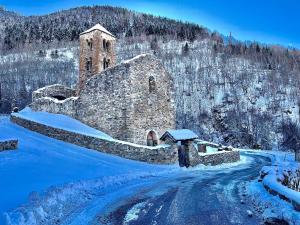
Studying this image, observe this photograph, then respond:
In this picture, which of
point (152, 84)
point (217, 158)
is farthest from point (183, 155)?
point (152, 84)

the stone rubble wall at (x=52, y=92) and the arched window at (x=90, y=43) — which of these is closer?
the stone rubble wall at (x=52, y=92)

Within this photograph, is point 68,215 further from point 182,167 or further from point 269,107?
point 269,107

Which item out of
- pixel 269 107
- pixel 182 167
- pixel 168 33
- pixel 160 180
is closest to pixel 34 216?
pixel 160 180

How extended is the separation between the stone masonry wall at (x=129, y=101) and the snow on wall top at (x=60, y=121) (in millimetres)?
792

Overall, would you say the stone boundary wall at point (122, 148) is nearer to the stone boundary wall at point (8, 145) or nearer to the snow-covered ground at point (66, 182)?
the snow-covered ground at point (66, 182)

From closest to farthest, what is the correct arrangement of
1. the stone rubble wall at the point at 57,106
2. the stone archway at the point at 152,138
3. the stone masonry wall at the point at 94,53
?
the stone archway at the point at 152,138 → the stone rubble wall at the point at 57,106 → the stone masonry wall at the point at 94,53

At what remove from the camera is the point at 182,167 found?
19703mm

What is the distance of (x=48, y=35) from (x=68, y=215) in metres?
126

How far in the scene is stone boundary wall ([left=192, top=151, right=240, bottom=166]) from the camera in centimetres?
2109

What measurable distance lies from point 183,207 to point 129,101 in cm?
1532

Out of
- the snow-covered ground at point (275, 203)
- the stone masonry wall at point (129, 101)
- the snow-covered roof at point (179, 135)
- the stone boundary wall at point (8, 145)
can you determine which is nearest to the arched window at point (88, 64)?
the stone masonry wall at point (129, 101)

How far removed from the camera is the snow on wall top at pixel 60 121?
23.9 metres

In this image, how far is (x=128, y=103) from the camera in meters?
24.1

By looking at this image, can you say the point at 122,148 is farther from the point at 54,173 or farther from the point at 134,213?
the point at 134,213
